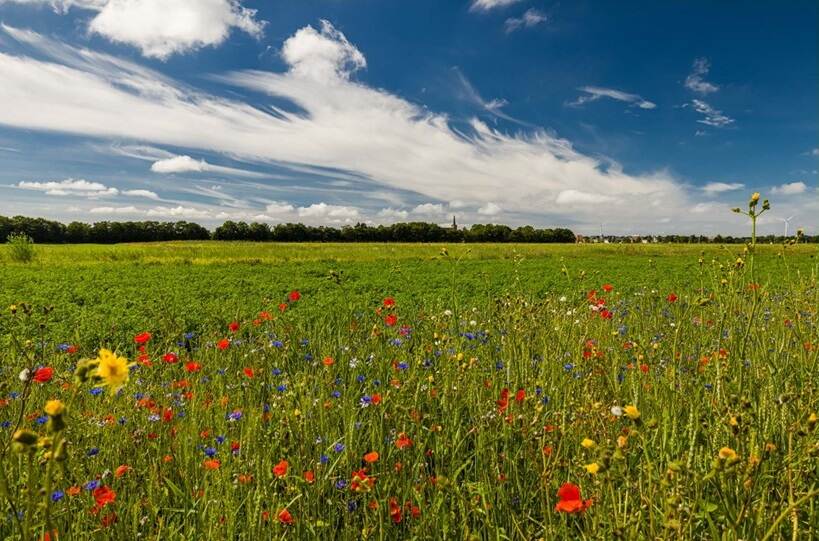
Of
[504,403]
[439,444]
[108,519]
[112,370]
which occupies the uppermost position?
[112,370]

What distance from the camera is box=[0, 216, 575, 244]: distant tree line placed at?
10569 centimetres

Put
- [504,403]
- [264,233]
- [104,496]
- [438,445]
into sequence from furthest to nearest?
1. [264,233]
2. [504,403]
3. [438,445]
4. [104,496]

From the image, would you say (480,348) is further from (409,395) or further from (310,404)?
(310,404)

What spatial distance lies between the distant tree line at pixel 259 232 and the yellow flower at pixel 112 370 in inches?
4282

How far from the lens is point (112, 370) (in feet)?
3.45

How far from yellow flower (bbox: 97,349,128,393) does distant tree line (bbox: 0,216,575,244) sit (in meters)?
109

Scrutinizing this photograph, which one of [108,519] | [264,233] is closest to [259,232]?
[264,233]

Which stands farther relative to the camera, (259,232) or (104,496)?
(259,232)

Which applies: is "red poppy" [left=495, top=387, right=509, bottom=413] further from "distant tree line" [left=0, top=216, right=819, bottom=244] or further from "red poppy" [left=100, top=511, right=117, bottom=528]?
"distant tree line" [left=0, top=216, right=819, bottom=244]

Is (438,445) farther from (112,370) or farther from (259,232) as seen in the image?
(259,232)

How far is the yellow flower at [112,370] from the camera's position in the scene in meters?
1.03

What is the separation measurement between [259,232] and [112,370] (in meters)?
123

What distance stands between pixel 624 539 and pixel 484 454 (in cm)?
95

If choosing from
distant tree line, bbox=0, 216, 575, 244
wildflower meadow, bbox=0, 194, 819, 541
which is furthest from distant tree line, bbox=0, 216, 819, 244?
wildflower meadow, bbox=0, 194, 819, 541
